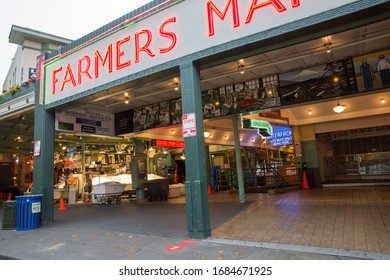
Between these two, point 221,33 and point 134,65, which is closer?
point 221,33

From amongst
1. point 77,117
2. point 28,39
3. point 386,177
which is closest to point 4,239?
point 77,117

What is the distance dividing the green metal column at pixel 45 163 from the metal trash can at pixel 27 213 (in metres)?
0.75

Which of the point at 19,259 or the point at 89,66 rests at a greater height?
the point at 89,66

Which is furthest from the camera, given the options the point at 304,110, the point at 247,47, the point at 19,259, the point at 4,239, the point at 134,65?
the point at 304,110

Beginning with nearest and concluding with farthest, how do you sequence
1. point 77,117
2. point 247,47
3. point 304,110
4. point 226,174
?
point 247,47 < point 77,117 < point 304,110 < point 226,174

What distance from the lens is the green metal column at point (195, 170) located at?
Answer: 234 inches

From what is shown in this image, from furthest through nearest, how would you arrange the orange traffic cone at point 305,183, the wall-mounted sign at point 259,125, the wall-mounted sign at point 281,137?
the wall-mounted sign at point 281,137
the orange traffic cone at point 305,183
the wall-mounted sign at point 259,125

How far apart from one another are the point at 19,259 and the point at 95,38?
647 cm

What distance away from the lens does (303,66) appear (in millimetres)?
8664

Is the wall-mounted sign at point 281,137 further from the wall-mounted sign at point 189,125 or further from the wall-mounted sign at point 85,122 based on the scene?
the wall-mounted sign at point 189,125

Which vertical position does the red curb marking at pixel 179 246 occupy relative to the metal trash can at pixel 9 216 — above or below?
below

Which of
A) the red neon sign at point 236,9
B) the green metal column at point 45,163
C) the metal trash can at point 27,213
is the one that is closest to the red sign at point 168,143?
the green metal column at point 45,163

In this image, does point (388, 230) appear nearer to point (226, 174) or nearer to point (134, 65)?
point (134, 65)

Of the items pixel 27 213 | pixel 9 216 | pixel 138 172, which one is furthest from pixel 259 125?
pixel 9 216
